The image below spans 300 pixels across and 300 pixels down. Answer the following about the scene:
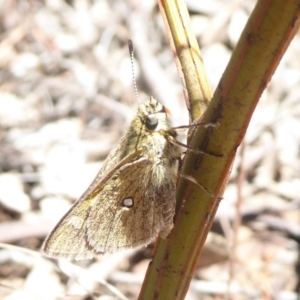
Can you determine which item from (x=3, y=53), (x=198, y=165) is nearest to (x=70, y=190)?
(x=3, y=53)

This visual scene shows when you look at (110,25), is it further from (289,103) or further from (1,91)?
(289,103)

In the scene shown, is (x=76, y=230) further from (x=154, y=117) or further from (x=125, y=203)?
(x=154, y=117)

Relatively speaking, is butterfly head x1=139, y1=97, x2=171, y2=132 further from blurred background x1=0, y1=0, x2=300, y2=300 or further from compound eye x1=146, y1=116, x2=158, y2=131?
blurred background x1=0, y1=0, x2=300, y2=300

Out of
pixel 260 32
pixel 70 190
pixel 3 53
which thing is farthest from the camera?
pixel 3 53

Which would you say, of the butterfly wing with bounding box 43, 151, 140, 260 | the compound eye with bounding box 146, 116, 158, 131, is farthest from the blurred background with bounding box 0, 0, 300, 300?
the compound eye with bounding box 146, 116, 158, 131

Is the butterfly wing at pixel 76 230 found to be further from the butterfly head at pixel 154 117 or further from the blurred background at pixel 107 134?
the blurred background at pixel 107 134

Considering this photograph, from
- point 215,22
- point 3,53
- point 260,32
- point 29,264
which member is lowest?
point 29,264
